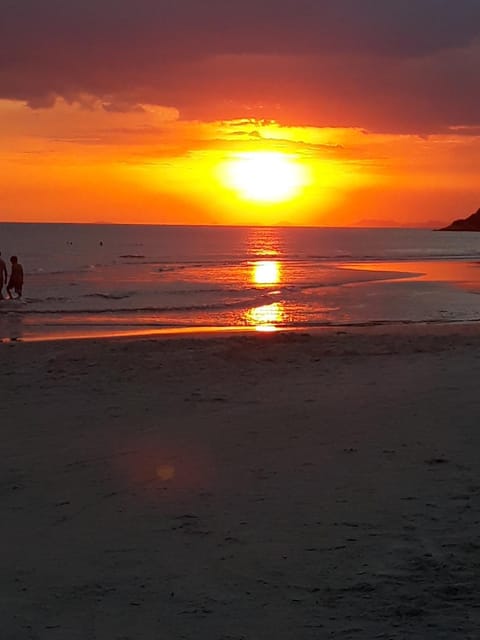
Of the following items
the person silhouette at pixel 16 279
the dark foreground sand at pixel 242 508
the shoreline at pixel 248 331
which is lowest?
the dark foreground sand at pixel 242 508

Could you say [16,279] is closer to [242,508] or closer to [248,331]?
[248,331]

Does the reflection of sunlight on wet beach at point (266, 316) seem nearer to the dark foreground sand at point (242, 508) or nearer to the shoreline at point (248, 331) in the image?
the shoreline at point (248, 331)

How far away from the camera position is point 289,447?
7.87 m

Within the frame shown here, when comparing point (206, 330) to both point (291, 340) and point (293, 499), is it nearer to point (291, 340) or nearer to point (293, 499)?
point (291, 340)

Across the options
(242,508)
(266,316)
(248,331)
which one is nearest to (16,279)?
(266,316)

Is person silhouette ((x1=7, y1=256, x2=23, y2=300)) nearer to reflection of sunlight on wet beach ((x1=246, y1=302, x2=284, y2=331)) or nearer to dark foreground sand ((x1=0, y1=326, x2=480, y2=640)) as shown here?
reflection of sunlight on wet beach ((x1=246, y1=302, x2=284, y2=331))

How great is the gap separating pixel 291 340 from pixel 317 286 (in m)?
20.3

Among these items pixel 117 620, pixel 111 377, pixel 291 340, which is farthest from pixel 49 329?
pixel 117 620

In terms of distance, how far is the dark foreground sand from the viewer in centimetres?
452

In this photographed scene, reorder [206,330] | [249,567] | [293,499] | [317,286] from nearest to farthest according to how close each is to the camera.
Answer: [249,567] → [293,499] → [206,330] → [317,286]

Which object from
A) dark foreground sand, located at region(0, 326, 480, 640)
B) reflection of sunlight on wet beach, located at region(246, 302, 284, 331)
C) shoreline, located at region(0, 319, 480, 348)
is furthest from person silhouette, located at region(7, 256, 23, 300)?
dark foreground sand, located at region(0, 326, 480, 640)

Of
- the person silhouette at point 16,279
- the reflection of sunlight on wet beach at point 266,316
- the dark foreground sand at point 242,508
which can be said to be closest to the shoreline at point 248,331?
the reflection of sunlight on wet beach at point 266,316

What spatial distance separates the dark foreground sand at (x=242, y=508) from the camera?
14.8 feet

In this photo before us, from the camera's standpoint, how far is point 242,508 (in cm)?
616
